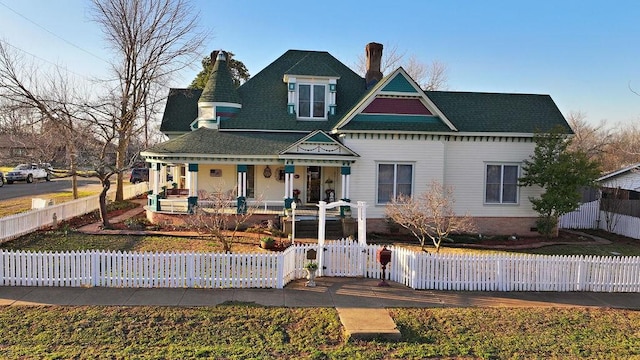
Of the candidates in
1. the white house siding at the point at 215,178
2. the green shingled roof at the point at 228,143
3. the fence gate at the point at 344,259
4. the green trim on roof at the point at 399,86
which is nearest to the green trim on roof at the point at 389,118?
the green trim on roof at the point at 399,86

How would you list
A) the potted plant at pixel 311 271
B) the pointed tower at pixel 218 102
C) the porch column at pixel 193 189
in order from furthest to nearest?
the pointed tower at pixel 218 102, the porch column at pixel 193 189, the potted plant at pixel 311 271

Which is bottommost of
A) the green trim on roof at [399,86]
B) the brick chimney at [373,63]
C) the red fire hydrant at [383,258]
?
the red fire hydrant at [383,258]

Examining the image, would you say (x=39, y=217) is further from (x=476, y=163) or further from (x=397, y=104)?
(x=476, y=163)

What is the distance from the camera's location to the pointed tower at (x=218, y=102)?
21.7 m

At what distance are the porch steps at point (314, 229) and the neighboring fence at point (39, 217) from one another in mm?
10488

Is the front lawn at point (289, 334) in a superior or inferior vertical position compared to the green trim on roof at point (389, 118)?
inferior

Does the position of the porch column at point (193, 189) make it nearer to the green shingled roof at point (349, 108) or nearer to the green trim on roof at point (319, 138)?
the green shingled roof at point (349, 108)

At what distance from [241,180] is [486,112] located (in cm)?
1265

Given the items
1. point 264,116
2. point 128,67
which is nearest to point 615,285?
point 264,116

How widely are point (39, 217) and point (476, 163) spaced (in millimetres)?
19207

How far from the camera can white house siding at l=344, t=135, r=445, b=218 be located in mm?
19375

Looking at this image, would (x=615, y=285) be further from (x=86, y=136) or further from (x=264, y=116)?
(x=86, y=136)

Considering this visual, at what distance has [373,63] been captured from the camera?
80.1 feet

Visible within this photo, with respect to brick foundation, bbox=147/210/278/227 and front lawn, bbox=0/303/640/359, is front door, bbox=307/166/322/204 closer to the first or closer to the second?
brick foundation, bbox=147/210/278/227
